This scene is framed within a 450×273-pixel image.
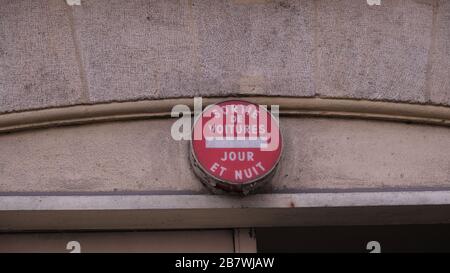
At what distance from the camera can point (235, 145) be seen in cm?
444

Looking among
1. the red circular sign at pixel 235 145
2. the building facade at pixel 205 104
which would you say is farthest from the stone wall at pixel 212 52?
the red circular sign at pixel 235 145

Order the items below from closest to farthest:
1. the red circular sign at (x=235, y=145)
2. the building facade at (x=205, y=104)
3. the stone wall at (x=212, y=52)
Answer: the red circular sign at (x=235, y=145)
the building facade at (x=205, y=104)
the stone wall at (x=212, y=52)

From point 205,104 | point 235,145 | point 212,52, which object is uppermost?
point 212,52

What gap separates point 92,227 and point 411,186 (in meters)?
1.94

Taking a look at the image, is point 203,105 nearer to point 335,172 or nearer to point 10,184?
point 335,172

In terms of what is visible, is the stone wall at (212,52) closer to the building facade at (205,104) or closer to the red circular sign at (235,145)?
the building facade at (205,104)

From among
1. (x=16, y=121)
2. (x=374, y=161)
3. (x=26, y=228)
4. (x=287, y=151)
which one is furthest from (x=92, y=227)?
(x=374, y=161)

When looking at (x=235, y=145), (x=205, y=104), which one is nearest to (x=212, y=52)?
(x=205, y=104)

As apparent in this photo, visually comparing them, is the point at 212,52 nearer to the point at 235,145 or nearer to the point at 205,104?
the point at 205,104

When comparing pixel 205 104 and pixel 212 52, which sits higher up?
pixel 212 52

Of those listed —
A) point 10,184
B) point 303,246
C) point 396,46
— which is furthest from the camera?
point 303,246

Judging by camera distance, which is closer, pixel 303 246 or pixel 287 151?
pixel 287 151

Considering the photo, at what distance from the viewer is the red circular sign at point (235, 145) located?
4363 mm

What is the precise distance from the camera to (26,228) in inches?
181
